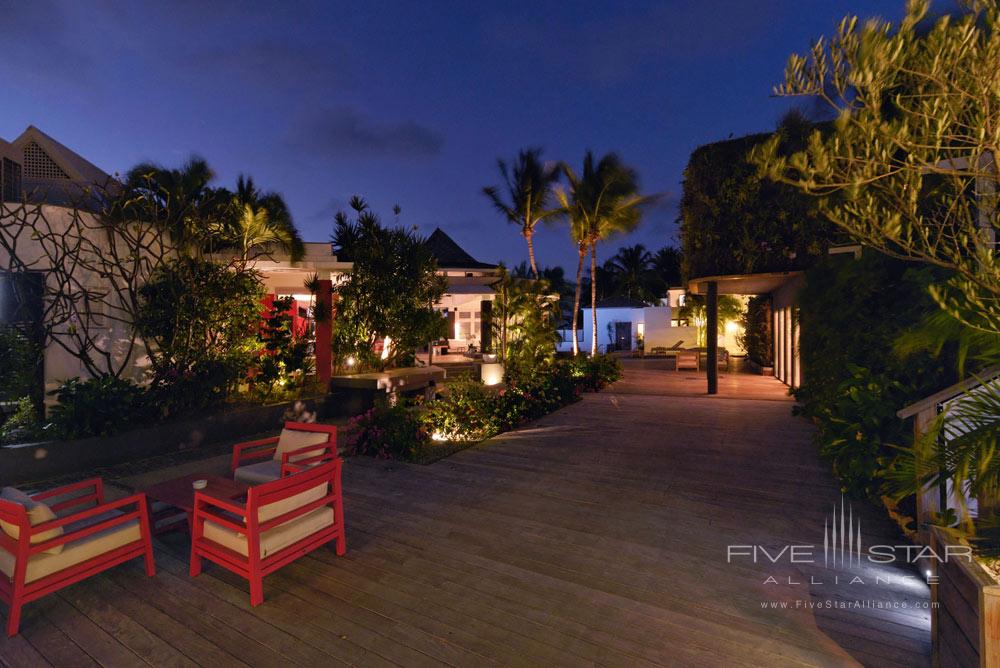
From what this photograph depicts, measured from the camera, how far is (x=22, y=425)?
593cm

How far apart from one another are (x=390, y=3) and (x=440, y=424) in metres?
19.6

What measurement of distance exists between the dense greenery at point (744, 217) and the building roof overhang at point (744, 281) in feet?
0.68

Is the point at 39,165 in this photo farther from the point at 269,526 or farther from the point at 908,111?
the point at 908,111

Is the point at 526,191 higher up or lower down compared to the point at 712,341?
higher up

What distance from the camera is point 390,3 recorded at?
19.0 meters

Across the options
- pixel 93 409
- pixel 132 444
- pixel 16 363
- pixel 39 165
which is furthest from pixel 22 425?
pixel 39 165

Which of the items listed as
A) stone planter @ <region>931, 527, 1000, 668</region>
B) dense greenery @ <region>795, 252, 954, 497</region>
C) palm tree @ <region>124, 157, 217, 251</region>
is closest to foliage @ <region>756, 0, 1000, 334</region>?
stone planter @ <region>931, 527, 1000, 668</region>

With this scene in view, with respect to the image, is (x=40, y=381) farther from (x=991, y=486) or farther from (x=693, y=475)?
(x=991, y=486)

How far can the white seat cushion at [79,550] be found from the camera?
2.69m

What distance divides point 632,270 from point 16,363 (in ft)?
124

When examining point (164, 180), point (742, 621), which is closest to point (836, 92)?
point (742, 621)

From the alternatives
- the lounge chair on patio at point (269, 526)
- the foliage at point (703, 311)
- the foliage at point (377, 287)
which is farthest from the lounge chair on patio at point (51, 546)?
the foliage at point (703, 311)

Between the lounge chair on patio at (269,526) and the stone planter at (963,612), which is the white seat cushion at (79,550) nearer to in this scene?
the lounge chair on patio at (269,526)

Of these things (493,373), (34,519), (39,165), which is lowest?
(34,519)
